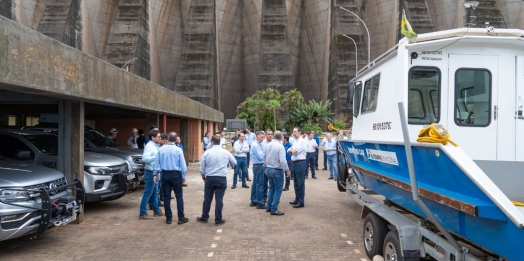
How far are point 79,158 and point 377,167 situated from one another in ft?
17.2

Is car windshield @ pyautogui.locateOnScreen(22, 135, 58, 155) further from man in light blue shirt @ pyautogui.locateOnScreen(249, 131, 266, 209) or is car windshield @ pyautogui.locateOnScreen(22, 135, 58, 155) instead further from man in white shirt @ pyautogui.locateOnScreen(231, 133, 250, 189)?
man in white shirt @ pyautogui.locateOnScreen(231, 133, 250, 189)

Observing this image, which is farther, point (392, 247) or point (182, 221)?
point (182, 221)

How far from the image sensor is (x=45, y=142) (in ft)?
26.7

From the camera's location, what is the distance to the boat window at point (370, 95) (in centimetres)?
582

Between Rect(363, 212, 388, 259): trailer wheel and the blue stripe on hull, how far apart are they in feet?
1.34

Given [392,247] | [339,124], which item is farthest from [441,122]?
[339,124]

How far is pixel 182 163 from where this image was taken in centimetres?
719

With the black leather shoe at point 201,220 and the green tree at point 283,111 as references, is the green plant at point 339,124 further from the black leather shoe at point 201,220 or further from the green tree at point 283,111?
the black leather shoe at point 201,220

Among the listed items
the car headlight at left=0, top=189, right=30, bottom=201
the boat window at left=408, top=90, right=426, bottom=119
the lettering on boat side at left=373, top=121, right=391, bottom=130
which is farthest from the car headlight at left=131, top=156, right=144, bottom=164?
the boat window at left=408, top=90, right=426, bottom=119

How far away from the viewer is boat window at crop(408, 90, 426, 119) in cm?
471

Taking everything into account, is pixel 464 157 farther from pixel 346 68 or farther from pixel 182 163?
pixel 346 68

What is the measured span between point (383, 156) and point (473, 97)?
1.24m

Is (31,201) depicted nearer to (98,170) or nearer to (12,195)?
(12,195)

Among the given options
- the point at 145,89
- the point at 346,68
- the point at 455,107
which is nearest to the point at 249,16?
the point at 346,68
